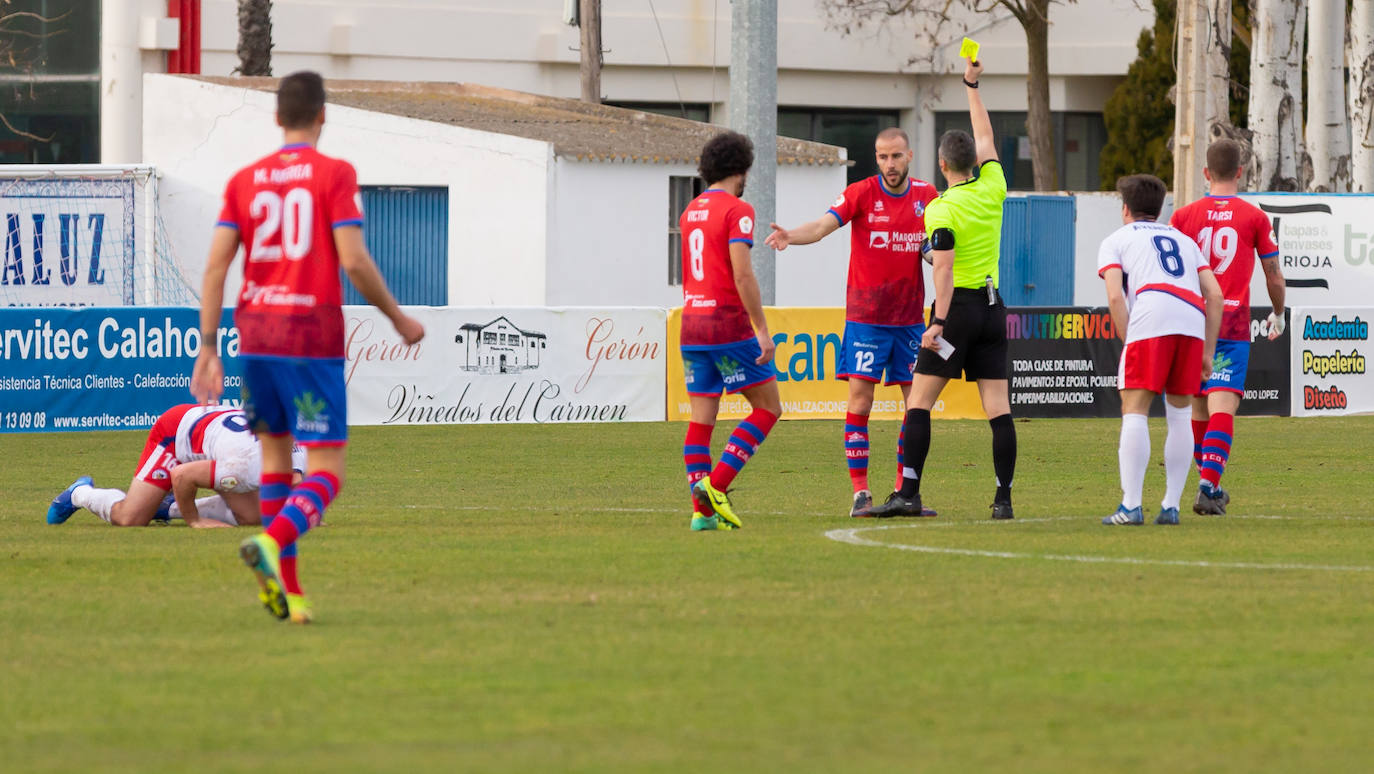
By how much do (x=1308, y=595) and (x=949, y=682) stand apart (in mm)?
2430

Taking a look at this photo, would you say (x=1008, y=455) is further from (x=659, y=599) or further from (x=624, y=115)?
(x=624, y=115)

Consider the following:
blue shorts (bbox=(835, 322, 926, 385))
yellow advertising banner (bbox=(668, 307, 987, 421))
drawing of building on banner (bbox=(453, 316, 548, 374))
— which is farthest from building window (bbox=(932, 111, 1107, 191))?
blue shorts (bbox=(835, 322, 926, 385))

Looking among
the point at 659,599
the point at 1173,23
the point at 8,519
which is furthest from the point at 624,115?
the point at 659,599

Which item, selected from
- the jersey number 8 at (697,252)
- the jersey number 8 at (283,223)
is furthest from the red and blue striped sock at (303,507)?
the jersey number 8 at (697,252)

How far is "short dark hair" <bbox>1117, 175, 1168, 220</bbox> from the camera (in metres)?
10.7

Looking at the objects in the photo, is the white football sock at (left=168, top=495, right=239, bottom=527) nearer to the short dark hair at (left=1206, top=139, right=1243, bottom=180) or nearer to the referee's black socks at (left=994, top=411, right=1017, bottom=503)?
the referee's black socks at (left=994, top=411, right=1017, bottom=503)

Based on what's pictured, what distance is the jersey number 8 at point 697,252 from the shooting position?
423 inches

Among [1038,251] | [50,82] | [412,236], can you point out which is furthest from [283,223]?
[50,82]

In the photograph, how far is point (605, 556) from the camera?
9523 mm

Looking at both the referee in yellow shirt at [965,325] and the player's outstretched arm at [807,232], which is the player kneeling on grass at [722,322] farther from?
the referee in yellow shirt at [965,325]

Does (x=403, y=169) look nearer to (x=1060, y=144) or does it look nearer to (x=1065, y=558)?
(x=1060, y=144)

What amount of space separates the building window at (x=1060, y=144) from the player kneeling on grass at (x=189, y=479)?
40748mm

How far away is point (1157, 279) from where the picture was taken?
10.6 meters

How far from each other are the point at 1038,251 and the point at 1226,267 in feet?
89.8
